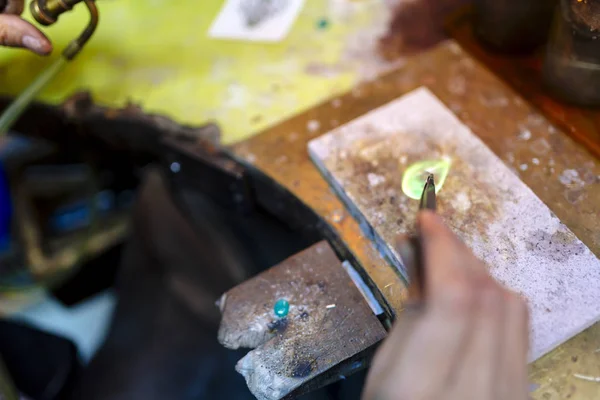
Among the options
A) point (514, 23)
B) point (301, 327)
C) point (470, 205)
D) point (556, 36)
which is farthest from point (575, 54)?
point (301, 327)

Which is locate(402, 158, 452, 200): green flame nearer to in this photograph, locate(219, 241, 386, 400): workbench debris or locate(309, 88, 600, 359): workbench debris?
locate(309, 88, 600, 359): workbench debris

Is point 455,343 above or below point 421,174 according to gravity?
above

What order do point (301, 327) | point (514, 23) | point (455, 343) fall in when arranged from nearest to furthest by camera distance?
point (455, 343) → point (301, 327) → point (514, 23)

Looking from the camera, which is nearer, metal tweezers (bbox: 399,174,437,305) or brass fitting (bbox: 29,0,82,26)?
metal tweezers (bbox: 399,174,437,305)

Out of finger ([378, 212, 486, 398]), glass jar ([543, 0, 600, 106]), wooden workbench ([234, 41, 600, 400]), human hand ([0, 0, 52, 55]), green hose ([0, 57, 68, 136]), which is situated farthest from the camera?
green hose ([0, 57, 68, 136])

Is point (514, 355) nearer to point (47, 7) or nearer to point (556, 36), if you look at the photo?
point (556, 36)

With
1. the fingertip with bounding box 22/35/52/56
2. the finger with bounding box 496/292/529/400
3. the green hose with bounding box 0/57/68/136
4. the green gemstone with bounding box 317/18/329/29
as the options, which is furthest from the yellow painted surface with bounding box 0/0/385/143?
the finger with bounding box 496/292/529/400
